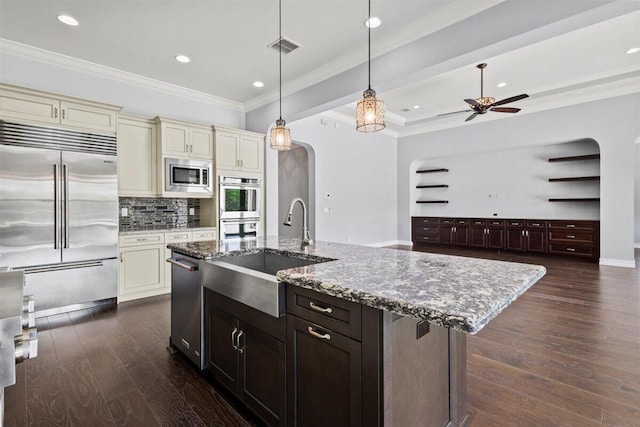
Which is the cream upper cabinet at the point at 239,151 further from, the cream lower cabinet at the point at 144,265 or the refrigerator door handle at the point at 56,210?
the refrigerator door handle at the point at 56,210

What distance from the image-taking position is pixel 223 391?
2.00 meters

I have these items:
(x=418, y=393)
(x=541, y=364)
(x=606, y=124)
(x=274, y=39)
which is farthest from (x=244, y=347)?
(x=606, y=124)

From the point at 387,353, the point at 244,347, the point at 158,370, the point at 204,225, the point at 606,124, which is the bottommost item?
the point at 158,370

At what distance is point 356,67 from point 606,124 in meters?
5.12

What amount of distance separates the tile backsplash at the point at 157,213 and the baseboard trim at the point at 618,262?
7.29 metres

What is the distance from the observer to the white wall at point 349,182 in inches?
248

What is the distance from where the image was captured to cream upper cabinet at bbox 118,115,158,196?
394cm

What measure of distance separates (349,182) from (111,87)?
4736 millimetres

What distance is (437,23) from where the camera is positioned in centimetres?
298

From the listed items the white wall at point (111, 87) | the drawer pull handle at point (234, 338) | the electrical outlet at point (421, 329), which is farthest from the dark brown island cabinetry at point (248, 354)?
the white wall at point (111, 87)

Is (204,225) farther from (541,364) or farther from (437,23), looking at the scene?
(541,364)

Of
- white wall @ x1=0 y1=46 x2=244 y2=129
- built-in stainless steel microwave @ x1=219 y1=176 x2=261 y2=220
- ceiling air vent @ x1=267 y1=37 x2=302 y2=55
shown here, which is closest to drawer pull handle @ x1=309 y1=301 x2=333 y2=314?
ceiling air vent @ x1=267 y1=37 x2=302 y2=55

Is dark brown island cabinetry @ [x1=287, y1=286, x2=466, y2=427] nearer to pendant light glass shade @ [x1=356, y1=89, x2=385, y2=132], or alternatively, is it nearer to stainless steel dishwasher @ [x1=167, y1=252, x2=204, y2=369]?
stainless steel dishwasher @ [x1=167, y1=252, x2=204, y2=369]

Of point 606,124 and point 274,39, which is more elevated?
point 274,39
